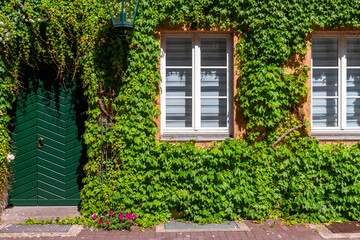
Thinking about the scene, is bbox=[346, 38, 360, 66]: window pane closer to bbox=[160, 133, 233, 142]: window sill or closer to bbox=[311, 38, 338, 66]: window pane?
bbox=[311, 38, 338, 66]: window pane

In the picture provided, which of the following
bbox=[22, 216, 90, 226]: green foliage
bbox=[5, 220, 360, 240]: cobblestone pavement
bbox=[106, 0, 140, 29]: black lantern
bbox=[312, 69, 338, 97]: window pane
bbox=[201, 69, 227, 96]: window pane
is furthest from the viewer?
bbox=[312, 69, 338, 97]: window pane

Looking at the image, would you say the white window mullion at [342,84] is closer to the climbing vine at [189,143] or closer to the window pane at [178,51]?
the climbing vine at [189,143]

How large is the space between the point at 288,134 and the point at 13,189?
16.3 feet

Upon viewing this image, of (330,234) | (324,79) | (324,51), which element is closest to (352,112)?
(324,79)

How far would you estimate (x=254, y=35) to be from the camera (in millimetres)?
6312

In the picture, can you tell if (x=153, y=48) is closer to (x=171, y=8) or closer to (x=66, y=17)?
(x=171, y=8)

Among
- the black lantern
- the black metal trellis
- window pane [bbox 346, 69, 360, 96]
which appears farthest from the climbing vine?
window pane [bbox 346, 69, 360, 96]

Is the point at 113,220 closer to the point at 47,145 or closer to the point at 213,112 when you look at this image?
the point at 47,145

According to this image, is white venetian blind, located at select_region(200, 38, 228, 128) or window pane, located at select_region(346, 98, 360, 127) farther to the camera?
window pane, located at select_region(346, 98, 360, 127)

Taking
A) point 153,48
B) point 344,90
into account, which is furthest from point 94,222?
point 344,90

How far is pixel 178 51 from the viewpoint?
6668 millimetres

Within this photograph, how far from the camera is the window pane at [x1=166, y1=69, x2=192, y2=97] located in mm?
6711

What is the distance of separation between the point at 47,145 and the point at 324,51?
5308mm

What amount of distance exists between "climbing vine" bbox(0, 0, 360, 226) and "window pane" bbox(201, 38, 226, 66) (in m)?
0.37
